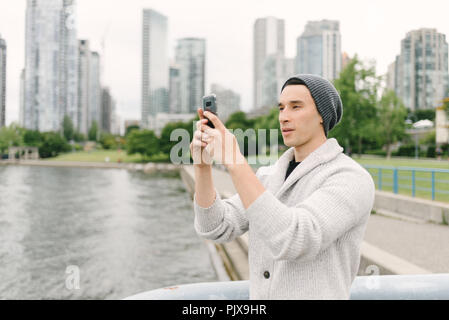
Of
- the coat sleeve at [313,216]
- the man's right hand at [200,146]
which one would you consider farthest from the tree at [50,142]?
the coat sleeve at [313,216]

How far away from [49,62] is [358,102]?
27.3 feet

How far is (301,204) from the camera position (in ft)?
2.44

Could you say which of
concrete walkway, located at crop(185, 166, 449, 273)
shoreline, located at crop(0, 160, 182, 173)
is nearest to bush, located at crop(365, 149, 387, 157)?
concrete walkway, located at crop(185, 166, 449, 273)

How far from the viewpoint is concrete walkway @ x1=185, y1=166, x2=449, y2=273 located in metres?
3.26

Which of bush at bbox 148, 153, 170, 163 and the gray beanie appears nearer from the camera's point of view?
the gray beanie

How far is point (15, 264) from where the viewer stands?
7367 millimetres

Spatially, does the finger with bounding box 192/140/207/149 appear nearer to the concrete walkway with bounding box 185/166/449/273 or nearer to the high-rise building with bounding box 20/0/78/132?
the high-rise building with bounding box 20/0/78/132

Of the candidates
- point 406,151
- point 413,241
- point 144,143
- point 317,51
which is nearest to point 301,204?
point 317,51

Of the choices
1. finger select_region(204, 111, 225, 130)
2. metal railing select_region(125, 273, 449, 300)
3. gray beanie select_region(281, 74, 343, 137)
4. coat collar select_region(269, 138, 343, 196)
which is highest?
gray beanie select_region(281, 74, 343, 137)

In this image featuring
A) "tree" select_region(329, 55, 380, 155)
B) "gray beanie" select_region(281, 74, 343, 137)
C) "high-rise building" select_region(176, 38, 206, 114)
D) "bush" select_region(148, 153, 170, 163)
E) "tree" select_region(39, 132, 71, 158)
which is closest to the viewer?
"gray beanie" select_region(281, 74, 343, 137)

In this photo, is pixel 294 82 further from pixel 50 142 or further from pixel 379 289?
pixel 50 142

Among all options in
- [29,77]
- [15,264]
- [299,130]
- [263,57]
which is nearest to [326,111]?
[299,130]

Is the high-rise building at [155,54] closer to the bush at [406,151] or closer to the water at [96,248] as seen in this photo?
the water at [96,248]

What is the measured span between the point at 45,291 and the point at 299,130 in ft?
21.6
